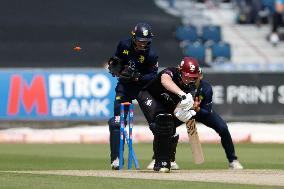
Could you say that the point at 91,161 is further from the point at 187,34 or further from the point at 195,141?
the point at 187,34

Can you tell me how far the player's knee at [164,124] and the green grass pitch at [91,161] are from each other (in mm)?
Result: 1384

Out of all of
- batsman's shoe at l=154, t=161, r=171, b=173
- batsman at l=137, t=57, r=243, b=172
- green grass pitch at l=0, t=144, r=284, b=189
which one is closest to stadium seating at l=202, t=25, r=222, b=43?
green grass pitch at l=0, t=144, r=284, b=189

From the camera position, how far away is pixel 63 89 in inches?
979

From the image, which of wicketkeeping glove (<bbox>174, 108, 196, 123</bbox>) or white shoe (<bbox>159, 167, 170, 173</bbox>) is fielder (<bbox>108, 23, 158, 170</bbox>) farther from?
wicketkeeping glove (<bbox>174, 108, 196, 123</bbox>)

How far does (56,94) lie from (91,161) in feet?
26.6

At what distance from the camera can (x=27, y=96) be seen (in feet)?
80.6

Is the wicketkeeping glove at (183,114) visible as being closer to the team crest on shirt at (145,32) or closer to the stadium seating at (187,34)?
the team crest on shirt at (145,32)

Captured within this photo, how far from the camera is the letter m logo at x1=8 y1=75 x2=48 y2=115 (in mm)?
24516

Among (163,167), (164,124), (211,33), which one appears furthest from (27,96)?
(164,124)

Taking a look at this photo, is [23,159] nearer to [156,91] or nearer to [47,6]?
[156,91]

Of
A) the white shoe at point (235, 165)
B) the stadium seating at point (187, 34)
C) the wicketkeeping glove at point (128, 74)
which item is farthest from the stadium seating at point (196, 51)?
the wicketkeeping glove at point (128, 74)

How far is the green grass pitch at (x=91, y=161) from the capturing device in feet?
35.0

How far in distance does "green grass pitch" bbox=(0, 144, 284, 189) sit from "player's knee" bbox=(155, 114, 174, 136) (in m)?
1.38

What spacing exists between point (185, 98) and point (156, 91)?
0.87 meters
